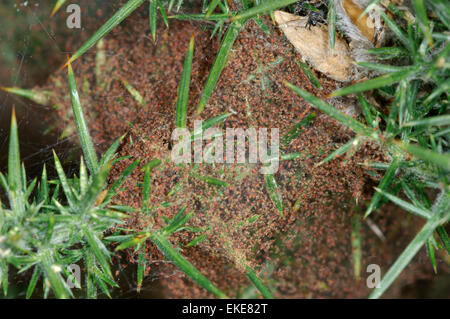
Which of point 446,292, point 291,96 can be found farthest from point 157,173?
point 446,292

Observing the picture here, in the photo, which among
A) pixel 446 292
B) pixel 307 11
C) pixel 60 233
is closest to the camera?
pixel 60 233

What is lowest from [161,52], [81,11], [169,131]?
[169,131]

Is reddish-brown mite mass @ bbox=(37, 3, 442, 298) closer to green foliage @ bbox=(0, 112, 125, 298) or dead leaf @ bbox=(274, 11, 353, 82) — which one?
dead leaf @ bbox=(274, 11, 353, 82)

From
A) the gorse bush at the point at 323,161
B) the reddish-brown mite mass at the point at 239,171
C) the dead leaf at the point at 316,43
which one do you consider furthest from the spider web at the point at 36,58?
the dead leaf at the point at 316,43

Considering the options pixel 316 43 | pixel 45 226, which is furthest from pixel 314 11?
pixel 45 226

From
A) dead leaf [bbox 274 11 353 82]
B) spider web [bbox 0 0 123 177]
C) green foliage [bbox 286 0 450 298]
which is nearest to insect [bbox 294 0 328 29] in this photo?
dead leaf [bbox 274 11 353 82]

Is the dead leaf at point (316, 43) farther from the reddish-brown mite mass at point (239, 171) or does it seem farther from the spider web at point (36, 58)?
the spider web at point (36, 58)

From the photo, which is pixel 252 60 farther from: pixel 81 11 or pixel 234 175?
pixel 81 11
